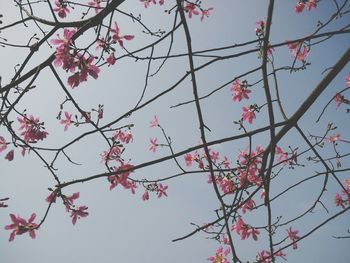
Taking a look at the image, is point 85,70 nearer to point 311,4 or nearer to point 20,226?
point 20,226

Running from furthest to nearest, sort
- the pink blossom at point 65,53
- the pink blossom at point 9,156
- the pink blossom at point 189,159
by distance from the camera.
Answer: the pink blossom at point 189,159, the pink blossom at point 9,156, the pink blossom at point 65,53

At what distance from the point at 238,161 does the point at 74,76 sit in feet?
6.98

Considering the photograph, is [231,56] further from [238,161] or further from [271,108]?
[238,161]

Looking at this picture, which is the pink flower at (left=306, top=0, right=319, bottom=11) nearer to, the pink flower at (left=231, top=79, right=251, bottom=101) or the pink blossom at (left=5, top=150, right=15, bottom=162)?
the pink flower at (left=231, top=79, right=251, bottom=101)

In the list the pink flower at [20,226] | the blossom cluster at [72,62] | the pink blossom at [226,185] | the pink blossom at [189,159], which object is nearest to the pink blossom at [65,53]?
the blossom cluster at [72,62]

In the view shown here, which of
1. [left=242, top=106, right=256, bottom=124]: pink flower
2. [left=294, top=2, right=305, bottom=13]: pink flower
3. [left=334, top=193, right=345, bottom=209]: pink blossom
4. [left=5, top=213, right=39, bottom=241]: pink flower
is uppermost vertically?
[left=294, top=2, right=305, bottom=13]: pink flower

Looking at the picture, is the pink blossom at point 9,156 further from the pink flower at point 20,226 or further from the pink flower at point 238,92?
the pink flower at point 238,92

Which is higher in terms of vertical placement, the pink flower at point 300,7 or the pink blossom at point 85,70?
the pink flower at point 300,7

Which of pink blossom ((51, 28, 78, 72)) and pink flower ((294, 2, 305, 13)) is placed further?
pink flower ((294, 2, 305, 13))

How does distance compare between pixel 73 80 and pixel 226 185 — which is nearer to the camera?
pixel 73 80

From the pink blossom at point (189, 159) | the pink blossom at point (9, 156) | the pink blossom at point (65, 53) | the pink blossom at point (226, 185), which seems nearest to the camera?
the pink blossom at point (65, 53)

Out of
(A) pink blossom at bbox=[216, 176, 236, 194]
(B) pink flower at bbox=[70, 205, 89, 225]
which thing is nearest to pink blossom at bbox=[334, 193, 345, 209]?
(A) pink blossom at bbox=[216, 176, 236, 194]

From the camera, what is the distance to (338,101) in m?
4.48

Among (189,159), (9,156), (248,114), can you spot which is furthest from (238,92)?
(9,156)
